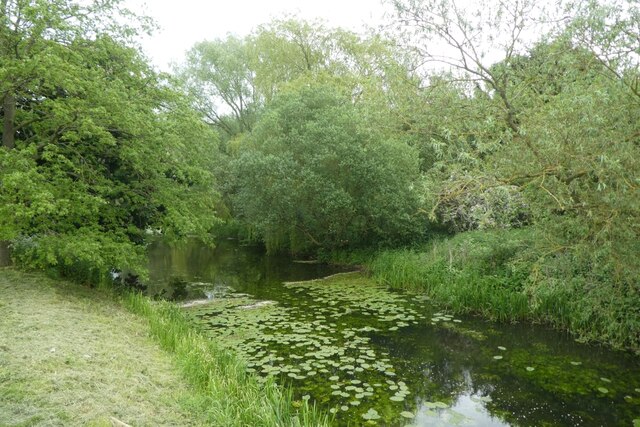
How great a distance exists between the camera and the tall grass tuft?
17.7 ft

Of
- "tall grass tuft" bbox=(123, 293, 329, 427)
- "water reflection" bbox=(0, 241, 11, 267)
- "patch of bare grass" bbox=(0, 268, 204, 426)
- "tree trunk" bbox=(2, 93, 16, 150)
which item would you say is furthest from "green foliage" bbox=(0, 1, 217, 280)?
"tall grass tuft" bbox=(123, 293, 329, 427)

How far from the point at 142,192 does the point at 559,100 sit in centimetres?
1032

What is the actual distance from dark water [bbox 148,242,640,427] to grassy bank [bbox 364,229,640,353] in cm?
49

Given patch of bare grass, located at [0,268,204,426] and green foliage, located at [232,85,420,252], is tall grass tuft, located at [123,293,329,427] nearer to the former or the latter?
patch of bare grass, located at [0,268,204,426]

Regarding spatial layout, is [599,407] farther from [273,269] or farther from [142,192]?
[273,269]

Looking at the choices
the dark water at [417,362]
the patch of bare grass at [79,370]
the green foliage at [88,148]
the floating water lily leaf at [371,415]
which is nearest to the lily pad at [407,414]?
the dark water at [417,362]

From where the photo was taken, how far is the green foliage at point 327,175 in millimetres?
18547

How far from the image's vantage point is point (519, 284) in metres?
11.8

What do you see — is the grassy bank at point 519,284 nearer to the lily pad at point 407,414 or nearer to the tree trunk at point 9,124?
the lily pad at point 407,414

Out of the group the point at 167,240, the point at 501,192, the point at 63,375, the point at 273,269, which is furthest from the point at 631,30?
the point at 273,269

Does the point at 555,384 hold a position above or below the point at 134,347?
below

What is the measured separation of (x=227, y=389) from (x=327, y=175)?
46.5 ft

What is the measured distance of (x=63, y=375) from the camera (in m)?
5.43

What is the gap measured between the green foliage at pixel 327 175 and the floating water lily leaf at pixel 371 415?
39.3ft
